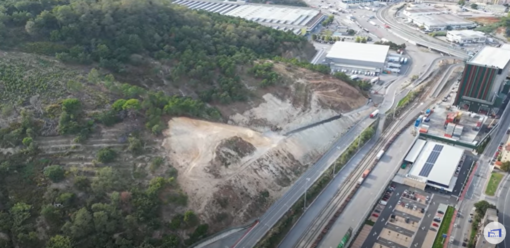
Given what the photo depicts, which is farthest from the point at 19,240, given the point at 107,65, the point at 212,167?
the point at 107,65

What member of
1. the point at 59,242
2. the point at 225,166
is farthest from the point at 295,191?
the point at 59,242

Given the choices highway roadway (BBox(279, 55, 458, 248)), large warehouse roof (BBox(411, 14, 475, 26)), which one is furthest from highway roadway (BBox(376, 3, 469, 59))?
highway roadway (BBox(279, 55, 458, 248))

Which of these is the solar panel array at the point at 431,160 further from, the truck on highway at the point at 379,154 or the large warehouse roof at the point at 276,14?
the large warehouse roof at the point at 276,14

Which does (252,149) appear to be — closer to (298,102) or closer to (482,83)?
(298,102)

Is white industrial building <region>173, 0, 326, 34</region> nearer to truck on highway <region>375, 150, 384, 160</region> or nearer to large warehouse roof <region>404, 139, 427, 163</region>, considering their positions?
large warehouse roof <region>404, 139, 427, 163</region>

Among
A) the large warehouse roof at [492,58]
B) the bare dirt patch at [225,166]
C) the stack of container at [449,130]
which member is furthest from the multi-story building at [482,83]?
the bare dirt patch at [225,166]

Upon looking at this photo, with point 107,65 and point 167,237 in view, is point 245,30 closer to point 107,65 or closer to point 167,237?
point 107,65

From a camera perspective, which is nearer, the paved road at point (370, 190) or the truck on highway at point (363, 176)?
the paved road at point (370, 190)
